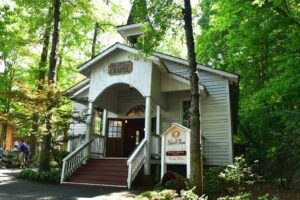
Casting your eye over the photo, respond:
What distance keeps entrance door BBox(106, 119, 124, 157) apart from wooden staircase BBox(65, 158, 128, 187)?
2680 millimetres

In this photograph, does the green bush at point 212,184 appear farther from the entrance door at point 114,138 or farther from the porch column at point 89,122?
the entrance door at point 114,138

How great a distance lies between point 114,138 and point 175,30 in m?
8.42

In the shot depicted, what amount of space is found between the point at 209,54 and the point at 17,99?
13375 millimetres

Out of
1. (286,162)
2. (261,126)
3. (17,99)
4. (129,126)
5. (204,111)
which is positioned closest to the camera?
(286,162)

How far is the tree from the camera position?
6.89m

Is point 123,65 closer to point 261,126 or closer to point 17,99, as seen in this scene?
point 17,99

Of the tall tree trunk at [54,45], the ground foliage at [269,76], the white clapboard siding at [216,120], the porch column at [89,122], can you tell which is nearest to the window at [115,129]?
the porch column at [89,122]

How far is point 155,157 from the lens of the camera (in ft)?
39.3

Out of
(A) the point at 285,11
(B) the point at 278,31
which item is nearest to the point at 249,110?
(B) the point at 278,31

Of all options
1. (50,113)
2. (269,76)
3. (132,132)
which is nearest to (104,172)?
(50,113)

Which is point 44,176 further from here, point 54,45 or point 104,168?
point 54,45

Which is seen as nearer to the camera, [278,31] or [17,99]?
[17,99]

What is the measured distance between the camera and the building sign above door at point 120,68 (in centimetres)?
1245

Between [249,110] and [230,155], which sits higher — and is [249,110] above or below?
above
